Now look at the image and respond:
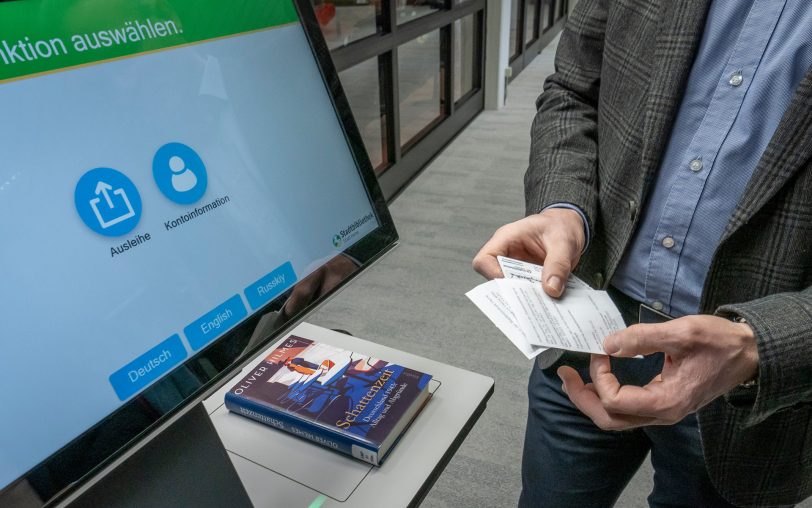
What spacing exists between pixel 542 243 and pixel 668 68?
0.26 m

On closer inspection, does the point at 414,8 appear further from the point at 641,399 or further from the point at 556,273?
the point at 641,399

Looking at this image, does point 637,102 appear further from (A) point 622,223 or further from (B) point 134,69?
(B) point 134,69

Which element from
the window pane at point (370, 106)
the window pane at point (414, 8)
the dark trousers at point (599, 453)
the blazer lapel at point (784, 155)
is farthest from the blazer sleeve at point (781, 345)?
the window pane at point (414, 8)

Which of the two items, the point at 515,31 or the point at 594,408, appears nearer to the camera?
the point at 594,408

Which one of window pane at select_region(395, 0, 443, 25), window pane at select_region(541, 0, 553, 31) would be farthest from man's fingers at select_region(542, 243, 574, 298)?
window pane at select_region(541, 0, 553, 31)

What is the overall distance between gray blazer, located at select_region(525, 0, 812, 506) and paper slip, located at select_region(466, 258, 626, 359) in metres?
0.12

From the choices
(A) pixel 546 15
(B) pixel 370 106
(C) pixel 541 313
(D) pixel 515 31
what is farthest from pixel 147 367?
(A) pixel 546 15

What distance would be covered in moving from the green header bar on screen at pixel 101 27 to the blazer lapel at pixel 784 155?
21.0 inches

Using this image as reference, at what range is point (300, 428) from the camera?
0.57m

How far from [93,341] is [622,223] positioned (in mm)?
661

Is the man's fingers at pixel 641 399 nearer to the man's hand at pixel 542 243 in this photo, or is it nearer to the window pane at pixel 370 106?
the man's hand at pixel 542 243

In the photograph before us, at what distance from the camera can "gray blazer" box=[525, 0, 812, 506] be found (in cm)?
56

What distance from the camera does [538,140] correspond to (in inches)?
36.2

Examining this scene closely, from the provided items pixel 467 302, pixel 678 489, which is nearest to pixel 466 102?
pixel 467 302
